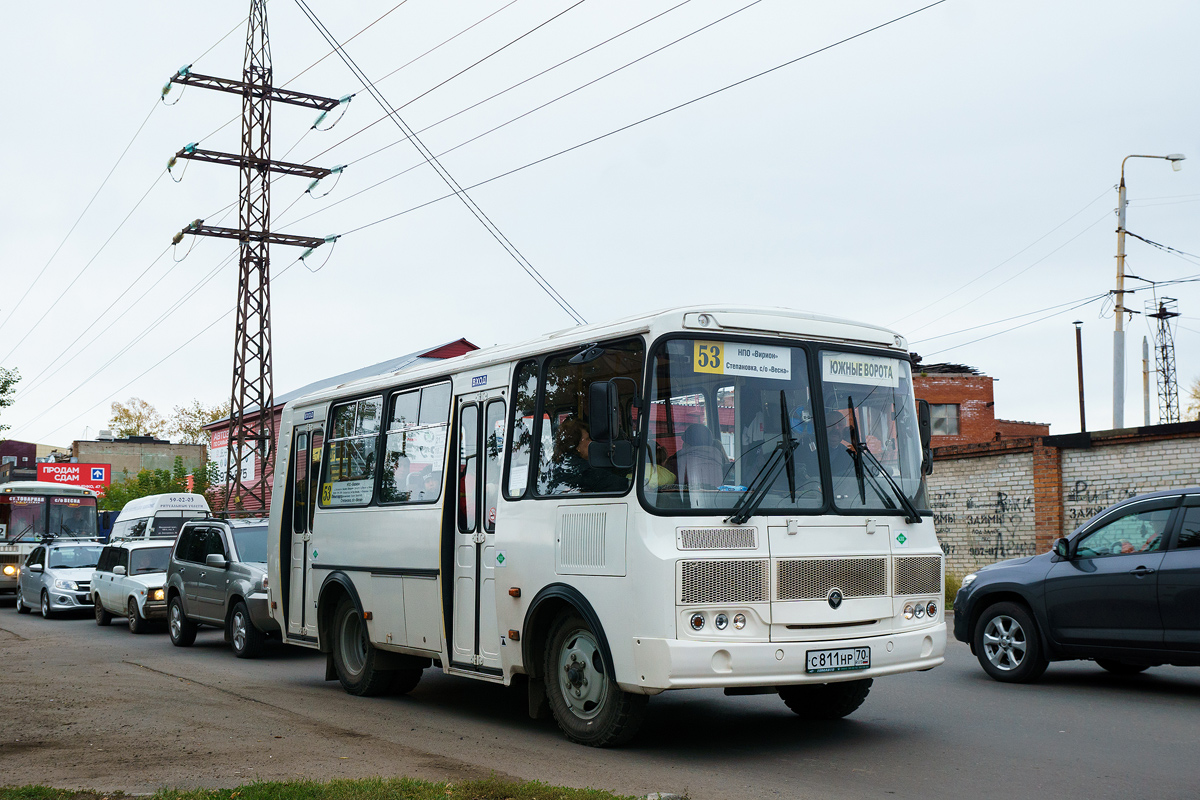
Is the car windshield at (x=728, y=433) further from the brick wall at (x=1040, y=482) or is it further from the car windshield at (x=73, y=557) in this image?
the car windshield at (x=73, y=557)

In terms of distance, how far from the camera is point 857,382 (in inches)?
328

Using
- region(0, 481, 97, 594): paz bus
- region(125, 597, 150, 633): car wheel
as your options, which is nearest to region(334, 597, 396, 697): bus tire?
region(125, 597, 150, 633): car wheel

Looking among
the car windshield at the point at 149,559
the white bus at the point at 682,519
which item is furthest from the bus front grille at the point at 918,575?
the car windshield at the point at 149,559

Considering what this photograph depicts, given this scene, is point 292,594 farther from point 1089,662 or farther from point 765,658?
point 1089,662

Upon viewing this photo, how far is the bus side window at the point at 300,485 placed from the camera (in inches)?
486

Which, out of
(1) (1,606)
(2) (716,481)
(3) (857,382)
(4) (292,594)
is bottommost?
(1) (1,606)

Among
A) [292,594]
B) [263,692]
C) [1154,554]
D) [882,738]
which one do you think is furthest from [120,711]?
[1154,554]

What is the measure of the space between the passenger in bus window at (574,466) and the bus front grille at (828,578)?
4.36 feet

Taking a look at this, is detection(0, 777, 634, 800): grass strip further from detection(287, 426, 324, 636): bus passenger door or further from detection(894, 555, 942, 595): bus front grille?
detection(287, 426, 324, 636): bus passenger door

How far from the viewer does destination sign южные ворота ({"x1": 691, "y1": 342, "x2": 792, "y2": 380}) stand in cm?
777

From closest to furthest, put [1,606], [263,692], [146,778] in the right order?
1. [146,778]
2. [263,692]
3. [1,606]

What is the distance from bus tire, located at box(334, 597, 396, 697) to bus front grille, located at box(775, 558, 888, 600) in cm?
477

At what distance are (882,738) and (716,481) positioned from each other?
95.3 inches

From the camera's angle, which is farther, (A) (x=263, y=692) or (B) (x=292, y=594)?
(B) (x=292, y=594)
